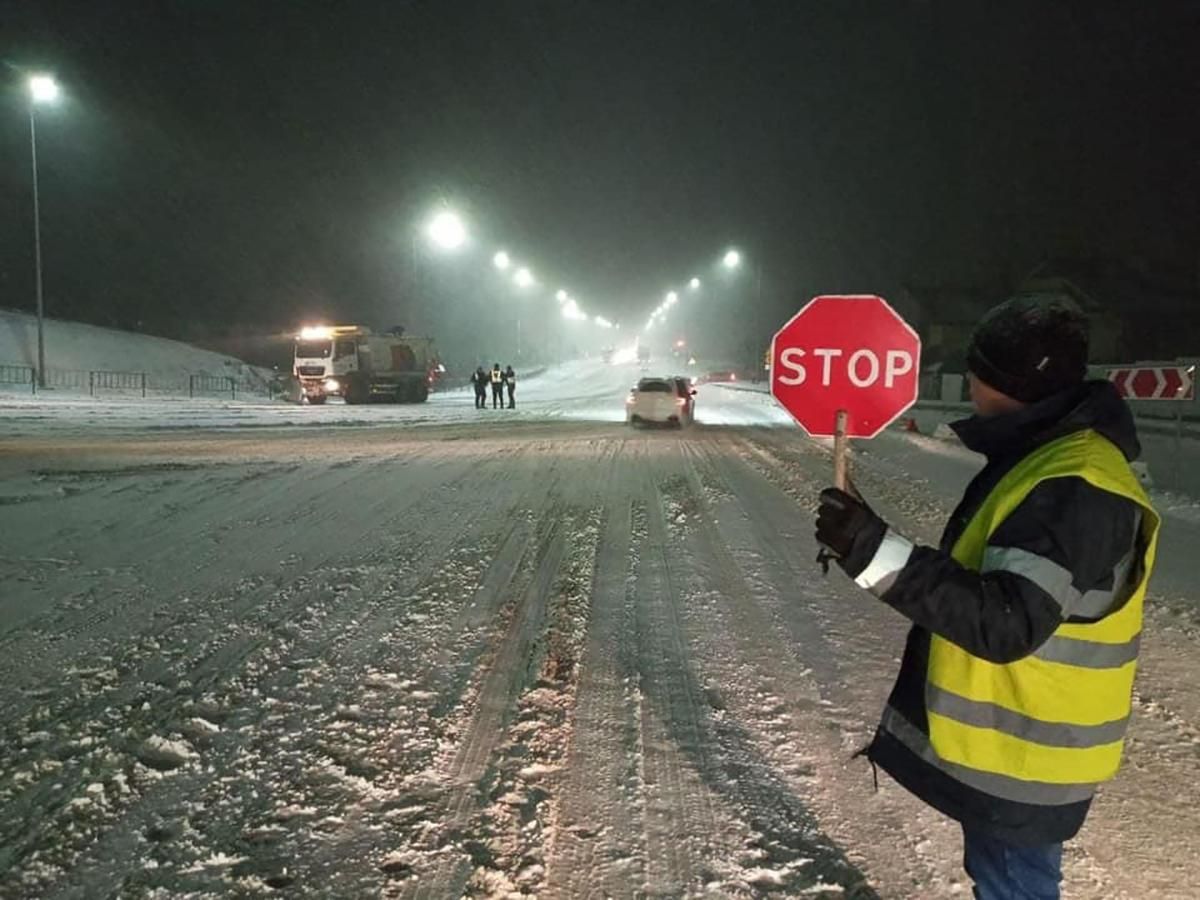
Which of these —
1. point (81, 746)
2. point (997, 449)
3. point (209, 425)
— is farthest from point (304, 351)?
point (997, 449)

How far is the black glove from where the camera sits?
1.89 m

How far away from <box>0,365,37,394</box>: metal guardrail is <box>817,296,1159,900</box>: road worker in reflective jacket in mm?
38704

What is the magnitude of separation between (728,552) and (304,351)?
2926 centimetres

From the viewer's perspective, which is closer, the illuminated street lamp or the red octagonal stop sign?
the red octagonal stop sign

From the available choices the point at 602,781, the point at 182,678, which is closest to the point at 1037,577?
the point at 602,781

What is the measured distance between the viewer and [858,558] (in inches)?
74.4

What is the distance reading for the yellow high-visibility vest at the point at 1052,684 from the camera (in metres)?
1.81

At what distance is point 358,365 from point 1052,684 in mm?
34386

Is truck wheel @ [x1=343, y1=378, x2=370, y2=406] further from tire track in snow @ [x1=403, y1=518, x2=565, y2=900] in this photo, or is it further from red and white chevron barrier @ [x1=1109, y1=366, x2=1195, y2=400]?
tire track in snow @ [x1=403, y1=518, x2=565, y2=900]

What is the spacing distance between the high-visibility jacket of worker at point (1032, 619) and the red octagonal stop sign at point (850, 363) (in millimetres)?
3791

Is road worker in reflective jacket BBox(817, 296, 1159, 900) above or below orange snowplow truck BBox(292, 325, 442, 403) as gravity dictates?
below

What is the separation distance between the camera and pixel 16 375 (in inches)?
1330

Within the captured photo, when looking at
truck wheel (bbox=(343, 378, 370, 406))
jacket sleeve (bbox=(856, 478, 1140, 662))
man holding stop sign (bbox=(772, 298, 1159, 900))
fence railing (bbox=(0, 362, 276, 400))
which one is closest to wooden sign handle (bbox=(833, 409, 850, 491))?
man holding stop sign (bbox=(772, 298, 1159, 900))

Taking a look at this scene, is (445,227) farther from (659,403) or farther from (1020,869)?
(1020,869)
